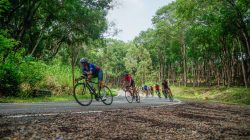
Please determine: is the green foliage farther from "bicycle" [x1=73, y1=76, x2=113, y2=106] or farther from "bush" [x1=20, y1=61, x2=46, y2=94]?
"bicycle" [x1=73, y1=76, x2=113, y2=106]

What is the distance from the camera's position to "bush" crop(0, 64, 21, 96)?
17.2m

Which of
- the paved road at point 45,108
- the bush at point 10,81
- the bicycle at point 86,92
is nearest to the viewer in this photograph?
the paved road at point 45,108

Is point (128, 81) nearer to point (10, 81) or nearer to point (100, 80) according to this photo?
point (100, 80)

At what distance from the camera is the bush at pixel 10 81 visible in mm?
17234

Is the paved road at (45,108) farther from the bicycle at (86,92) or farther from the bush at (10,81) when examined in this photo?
the bush at (10,81)

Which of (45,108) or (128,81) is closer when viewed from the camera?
(45,108)

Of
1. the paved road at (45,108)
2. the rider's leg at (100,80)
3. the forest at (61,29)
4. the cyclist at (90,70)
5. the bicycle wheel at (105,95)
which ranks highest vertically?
the forest at (61,29)

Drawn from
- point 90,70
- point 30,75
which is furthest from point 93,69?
point 30,75

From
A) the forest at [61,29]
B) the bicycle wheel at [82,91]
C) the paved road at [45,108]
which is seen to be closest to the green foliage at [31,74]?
the forest at [61,29]

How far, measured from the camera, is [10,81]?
17.5 meters

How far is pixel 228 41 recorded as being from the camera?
46.8 meters

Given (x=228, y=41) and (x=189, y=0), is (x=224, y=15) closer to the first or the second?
(x=189, y=0)

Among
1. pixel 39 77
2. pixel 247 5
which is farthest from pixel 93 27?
pixel 247 5

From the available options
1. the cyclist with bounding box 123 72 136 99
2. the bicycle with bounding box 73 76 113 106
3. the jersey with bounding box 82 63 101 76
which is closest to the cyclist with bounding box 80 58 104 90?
the jersey with bounding box 82 63 101 76
